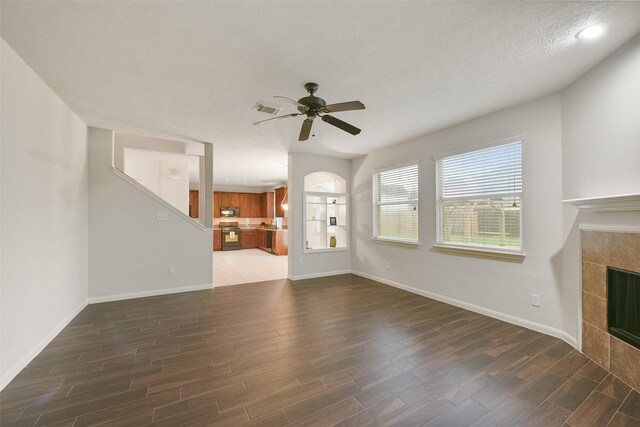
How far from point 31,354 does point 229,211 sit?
28.4 feet

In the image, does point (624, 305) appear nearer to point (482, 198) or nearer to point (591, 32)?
point (482, 198)

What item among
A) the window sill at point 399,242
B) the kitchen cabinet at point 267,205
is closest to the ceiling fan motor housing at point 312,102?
the window sill at point 399,242

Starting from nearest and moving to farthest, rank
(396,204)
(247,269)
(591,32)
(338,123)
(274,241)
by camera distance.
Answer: (591,32) < (338,123) < (396,204) < (247,269) < (274,241)

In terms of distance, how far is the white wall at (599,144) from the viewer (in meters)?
2.12

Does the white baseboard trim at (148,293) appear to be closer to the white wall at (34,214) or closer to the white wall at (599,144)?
the white wall at (34,214)

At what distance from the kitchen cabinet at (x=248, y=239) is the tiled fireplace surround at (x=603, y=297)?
976cm

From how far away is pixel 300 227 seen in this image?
5.47 metres

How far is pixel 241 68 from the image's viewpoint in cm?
238

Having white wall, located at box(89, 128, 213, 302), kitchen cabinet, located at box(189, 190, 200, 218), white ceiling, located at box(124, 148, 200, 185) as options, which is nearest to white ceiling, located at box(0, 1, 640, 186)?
white wall, located at box(89, 128, 213, 302)

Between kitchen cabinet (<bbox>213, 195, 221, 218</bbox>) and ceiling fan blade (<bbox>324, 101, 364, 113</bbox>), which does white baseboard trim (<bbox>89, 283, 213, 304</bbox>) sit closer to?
ceiling fan blade (<bbox>324, 101, 364, 113</bbox>)

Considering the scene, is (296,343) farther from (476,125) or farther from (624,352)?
(476,125)

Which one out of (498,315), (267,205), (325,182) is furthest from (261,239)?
(498,315)

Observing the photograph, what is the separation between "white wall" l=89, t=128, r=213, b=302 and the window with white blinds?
4.11 m

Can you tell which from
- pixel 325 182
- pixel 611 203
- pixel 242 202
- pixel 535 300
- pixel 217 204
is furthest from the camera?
pixel 242 202
